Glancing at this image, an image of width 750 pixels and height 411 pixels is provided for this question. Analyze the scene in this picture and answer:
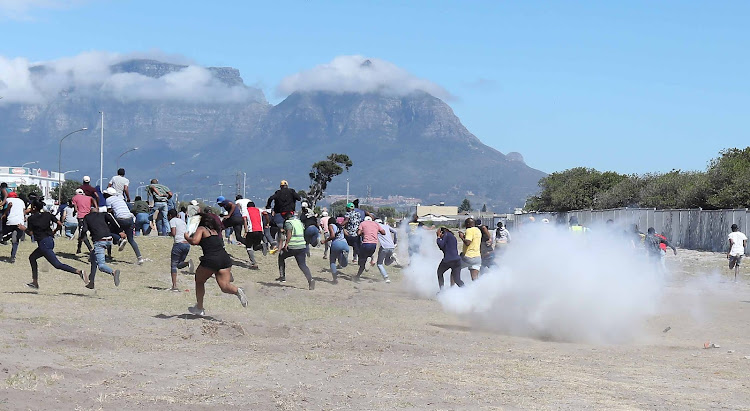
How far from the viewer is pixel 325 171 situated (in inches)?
4710

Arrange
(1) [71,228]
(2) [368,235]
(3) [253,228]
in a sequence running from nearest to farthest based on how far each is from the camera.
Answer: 1. (2) [368,235]
2. (3) [253,228]
3. (1) [71,228]

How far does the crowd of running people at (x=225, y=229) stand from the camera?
16703 millimetres

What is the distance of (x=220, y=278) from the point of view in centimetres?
1409

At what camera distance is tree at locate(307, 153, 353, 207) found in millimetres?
118062

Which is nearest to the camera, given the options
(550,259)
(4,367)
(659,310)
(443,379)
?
(4,367)

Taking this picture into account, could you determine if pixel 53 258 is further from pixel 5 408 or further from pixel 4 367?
pixel 5 408

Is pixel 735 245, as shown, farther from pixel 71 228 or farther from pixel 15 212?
pixel 71 228

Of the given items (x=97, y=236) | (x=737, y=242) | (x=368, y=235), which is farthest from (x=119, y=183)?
(x=737, y=242)

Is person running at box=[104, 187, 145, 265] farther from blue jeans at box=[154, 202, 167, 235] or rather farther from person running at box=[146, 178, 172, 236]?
blue jeans at box=[154, 202, 167, 235]

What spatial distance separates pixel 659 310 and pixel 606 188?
89.4 m

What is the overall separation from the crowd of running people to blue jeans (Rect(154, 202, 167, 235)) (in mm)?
28

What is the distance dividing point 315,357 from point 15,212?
40.7 ft

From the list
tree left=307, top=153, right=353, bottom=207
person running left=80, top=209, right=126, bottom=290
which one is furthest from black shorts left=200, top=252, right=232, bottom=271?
tree left=307, top=153, right=353, bottom=207

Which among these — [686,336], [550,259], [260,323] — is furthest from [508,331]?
[260,323]
